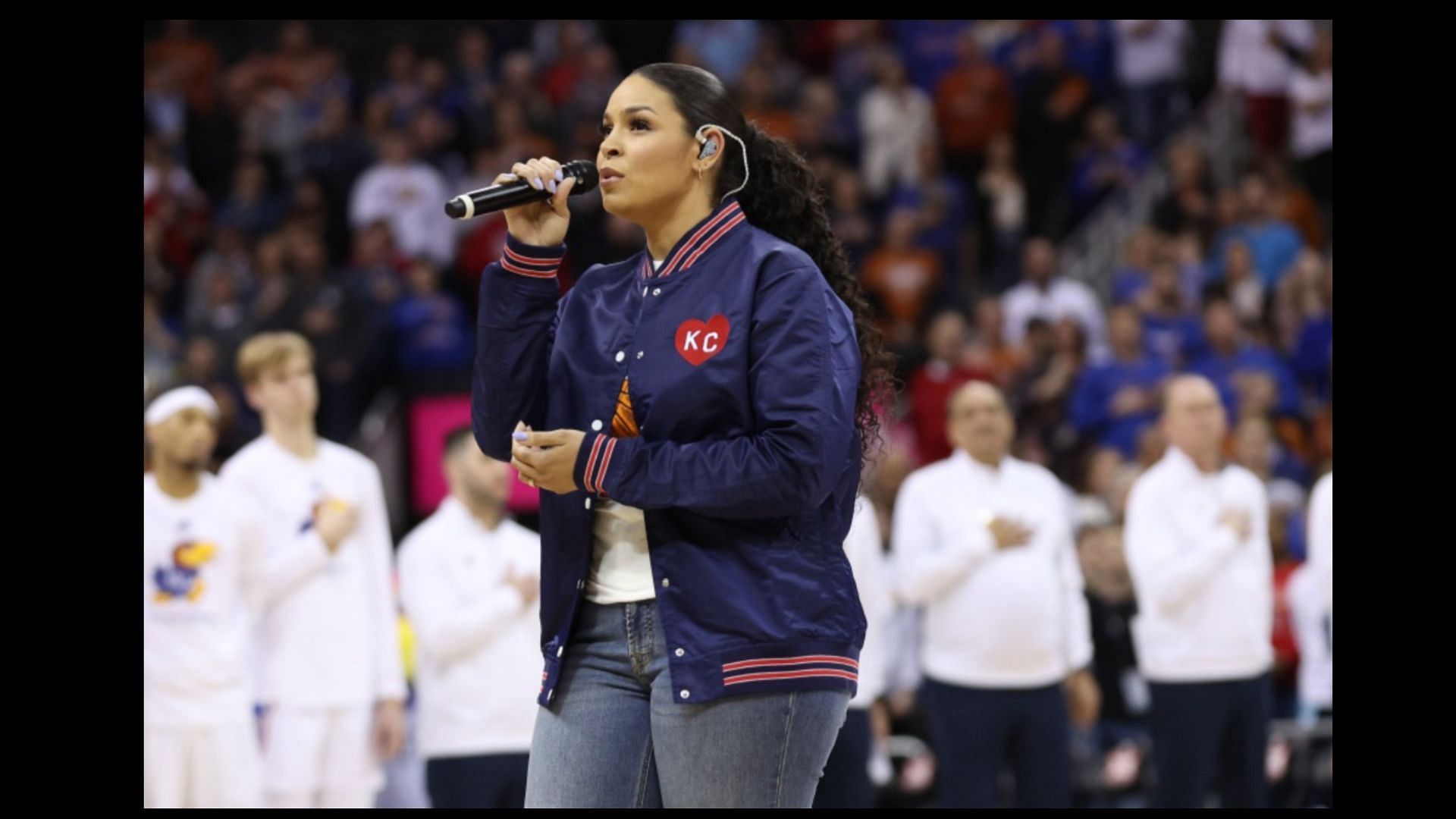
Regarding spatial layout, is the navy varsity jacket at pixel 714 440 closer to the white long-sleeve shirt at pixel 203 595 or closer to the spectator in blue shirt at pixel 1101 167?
the white long-sleeve shirt at pixel 203 595

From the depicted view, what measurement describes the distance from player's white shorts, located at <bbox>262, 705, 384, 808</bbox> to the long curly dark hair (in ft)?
12.9

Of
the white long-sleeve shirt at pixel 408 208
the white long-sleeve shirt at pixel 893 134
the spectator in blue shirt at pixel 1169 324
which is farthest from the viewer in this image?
the white long-sleeve shirt at pixel 893 134

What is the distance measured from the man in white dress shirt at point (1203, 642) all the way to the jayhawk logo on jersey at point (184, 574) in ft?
12.4

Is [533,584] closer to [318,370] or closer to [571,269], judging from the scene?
[318,370]

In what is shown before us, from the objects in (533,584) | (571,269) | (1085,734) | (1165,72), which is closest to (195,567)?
(533,584)

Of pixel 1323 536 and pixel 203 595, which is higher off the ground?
pixel 1323 536

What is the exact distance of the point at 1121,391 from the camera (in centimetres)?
1088

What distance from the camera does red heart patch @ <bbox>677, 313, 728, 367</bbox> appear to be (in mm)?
3242

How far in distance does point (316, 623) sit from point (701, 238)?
13.2 feet

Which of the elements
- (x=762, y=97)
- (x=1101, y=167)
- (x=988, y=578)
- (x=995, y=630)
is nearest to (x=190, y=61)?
(x=762, y=97)

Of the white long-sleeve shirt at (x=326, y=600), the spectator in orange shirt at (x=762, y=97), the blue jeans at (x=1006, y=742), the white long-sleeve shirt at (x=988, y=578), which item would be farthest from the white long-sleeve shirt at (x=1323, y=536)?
the spectator in orange shirt at (x=762, y=97)

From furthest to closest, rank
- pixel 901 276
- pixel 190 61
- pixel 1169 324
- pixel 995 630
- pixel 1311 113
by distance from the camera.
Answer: pixel 190 61
pixel 1311 113
pixel 901 276
pixel 1169 324
pixel 995 630

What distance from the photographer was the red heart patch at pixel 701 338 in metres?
3.24

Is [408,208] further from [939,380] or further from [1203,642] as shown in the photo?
[1203,642]
